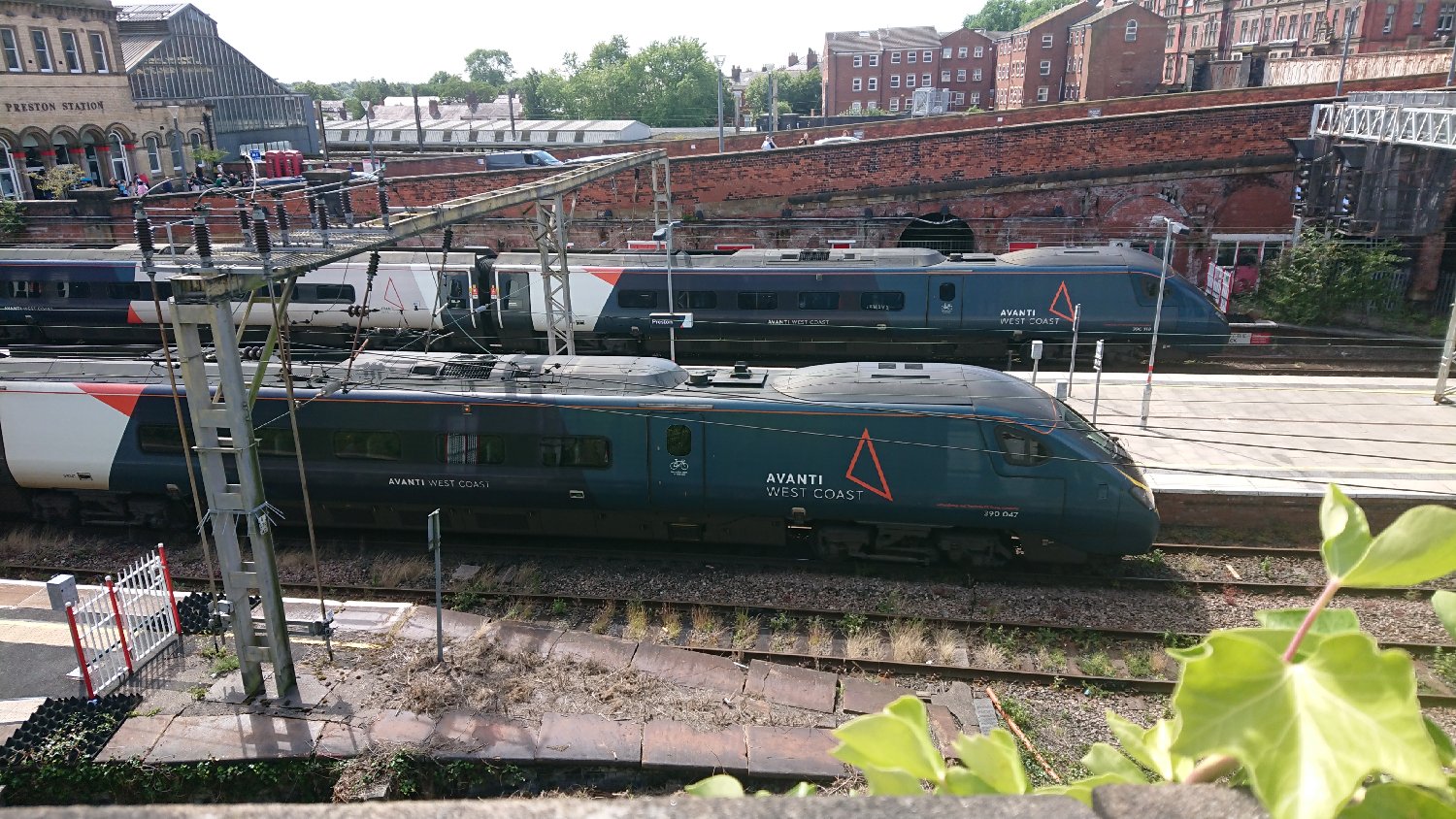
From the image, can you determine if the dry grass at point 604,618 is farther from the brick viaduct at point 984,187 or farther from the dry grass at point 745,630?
the brick viaduct at point 984,187

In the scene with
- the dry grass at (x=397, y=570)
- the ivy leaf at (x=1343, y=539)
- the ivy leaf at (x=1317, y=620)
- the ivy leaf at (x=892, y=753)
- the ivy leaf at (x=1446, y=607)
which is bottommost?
the dry grass at (x=397, y=570)

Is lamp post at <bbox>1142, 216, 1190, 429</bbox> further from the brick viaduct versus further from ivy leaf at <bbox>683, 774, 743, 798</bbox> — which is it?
ivy leaf at <bbox>683, 774, 743, 798</bbox>

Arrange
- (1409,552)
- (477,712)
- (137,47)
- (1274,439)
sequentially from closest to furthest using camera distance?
(1409,552)
(477,712)
(1274,439)
(137,47)

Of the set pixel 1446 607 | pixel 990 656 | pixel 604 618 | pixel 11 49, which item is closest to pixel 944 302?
pixel 990 656

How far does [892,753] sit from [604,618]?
11.2 m

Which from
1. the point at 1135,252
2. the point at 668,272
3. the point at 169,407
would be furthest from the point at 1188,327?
the point at 169,407

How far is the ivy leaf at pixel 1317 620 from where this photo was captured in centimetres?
133

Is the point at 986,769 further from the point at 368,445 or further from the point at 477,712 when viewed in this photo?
the point at 368,445

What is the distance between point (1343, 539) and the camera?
4.29 ft

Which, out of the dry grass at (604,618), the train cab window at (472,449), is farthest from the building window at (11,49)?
the dry grass at (604,618)

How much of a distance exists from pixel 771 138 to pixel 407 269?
80.9ft

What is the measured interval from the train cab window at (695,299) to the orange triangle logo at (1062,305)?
7.75 m

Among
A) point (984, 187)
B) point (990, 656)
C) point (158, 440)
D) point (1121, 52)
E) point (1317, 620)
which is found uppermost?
point (1121, 52)

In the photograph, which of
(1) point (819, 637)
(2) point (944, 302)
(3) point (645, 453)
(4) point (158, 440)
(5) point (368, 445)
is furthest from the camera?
(2) point (944, 302)
